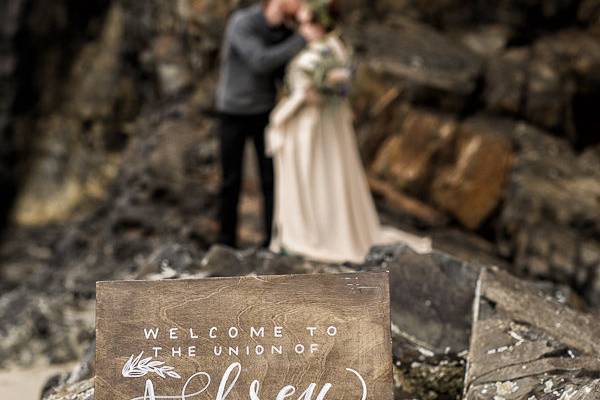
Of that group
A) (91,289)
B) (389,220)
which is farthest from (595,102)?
(91,289)

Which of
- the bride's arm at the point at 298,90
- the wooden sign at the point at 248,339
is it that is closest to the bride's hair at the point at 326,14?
the bride's arm at the point at 298,90

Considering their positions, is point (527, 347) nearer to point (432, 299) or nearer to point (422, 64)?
point (432, 299)

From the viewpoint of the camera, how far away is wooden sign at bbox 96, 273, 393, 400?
2.00 m

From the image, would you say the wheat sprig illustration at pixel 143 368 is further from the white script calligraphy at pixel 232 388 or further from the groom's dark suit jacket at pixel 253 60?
the groom's dark suit jacket at pixel 253 60

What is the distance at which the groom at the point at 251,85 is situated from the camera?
483 cm

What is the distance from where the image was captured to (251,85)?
197 inches

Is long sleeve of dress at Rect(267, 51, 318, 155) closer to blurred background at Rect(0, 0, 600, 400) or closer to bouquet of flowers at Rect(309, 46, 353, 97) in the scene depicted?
bouquet of flowers at Rect(309, 46, 353, 97)

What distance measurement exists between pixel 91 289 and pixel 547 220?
3705 mm

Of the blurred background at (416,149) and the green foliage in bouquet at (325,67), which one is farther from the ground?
the green foliage in bouquet at (325,67)

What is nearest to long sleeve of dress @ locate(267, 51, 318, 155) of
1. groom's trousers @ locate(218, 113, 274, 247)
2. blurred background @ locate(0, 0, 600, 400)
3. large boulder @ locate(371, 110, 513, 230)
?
groom's trousers @ locate(218, 113, 274, 247)

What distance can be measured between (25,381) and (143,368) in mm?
3136

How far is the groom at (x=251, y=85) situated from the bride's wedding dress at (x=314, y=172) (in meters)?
0.10

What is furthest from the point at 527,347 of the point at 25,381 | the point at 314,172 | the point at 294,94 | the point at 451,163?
the point at 451,163

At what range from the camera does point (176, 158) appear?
713 cm
